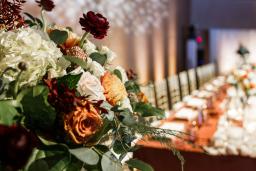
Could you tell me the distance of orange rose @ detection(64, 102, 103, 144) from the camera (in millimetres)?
717

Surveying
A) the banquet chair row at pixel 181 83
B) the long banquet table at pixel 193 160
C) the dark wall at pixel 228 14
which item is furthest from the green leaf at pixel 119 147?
the dark wall at pixel 228 14

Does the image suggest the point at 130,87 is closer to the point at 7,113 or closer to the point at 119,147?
the point at 119,147

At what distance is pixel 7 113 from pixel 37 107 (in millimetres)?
54

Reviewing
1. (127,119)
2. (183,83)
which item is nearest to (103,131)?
(127,119)

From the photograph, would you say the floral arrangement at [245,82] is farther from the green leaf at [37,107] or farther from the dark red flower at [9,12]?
the green leaf at [37,107]

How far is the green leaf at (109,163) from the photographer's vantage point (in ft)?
2.58

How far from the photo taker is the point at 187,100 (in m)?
4.51

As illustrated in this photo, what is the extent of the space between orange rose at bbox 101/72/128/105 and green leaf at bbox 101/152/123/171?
0.12 metres

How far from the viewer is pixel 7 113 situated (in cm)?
69

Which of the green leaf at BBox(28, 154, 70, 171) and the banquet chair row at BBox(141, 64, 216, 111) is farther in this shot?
the banquet chair row at BBox(141, 64, 216, 111)

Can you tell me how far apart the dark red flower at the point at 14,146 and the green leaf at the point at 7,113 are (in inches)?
4.4

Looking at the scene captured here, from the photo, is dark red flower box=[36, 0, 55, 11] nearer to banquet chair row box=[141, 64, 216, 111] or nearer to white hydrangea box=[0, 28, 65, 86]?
white hydrangea box=[0, 28, 65, 86]

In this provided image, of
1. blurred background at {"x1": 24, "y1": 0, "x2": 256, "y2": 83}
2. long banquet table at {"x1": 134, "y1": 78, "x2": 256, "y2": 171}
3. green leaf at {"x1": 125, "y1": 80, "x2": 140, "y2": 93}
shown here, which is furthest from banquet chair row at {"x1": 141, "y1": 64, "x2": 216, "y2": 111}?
green leaf at {"x1": 125, "y1": 80, "x2": 140, "y2": 93}

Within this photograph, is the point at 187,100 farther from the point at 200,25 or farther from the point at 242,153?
the point at 200,25
